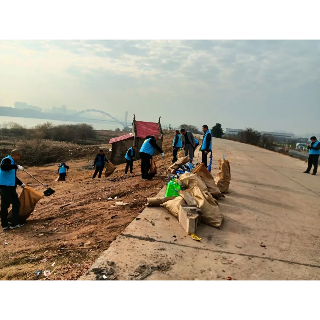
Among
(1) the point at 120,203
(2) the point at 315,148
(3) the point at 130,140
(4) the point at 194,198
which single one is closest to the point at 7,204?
(1) the point at 120,203

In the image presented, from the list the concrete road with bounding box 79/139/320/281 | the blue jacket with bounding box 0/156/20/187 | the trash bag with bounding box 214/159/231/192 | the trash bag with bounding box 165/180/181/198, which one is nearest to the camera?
the concrete road with bounding box 79/139/320/281

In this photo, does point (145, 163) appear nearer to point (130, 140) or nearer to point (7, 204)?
point (7, 204)

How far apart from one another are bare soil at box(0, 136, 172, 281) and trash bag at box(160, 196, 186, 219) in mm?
647

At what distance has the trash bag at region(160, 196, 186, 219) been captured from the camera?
4.33 m

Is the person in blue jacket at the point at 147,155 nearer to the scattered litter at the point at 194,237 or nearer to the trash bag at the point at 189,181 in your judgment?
the trash bag at the point at 189,181

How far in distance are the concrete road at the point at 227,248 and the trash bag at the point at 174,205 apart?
0.34ft

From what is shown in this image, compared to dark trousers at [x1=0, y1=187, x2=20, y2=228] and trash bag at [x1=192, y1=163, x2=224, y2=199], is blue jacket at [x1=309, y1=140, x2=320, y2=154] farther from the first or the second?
dark trousers at [x1=0, y1=187, x2=20, y2=228]

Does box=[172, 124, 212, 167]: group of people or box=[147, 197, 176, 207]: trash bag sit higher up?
box=[172, 124, 212, 167]: group of people

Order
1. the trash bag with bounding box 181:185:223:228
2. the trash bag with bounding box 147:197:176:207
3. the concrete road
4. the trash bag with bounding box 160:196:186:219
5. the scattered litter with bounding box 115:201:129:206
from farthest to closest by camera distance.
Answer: the scattered litter with bounding box 115:201:129:206, the trash bag with bounding box 147:197:176:207, the trash bag with bounding box 160:196:186:219, the trash bag with bounding box 181:185:223:228, the concrete road

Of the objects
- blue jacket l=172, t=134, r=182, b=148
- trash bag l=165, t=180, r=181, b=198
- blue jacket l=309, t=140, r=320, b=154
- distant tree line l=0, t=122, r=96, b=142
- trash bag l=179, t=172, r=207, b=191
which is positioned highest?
blue jacket l=309, t=140, r=320, b=154

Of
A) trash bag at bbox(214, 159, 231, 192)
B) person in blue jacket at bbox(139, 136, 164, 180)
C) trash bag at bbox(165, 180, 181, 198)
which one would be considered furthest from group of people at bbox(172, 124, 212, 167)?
trash bag at bbox(165, 180, 181, 198)

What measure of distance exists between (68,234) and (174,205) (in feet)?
6.21
